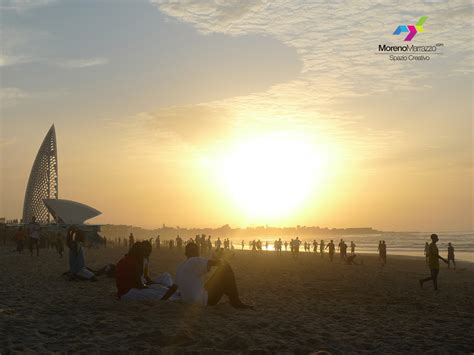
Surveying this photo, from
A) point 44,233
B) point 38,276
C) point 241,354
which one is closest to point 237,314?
point 241,354

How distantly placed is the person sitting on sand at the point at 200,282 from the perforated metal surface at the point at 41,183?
74.9 m

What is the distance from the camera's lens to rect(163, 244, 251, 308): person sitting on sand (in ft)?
23.8

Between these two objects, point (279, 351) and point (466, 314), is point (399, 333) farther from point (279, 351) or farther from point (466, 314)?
point (466, 314)

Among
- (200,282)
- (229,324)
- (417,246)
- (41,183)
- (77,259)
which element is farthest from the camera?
(41,183)

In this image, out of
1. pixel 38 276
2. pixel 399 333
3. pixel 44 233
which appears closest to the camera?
pixel 399 333

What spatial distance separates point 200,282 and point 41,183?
7607cm

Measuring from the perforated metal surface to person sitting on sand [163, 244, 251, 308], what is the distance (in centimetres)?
7487

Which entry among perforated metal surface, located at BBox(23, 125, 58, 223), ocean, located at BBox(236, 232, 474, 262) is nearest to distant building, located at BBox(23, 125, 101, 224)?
perforated metal surface, located at BBox(23, 125, 58, 223)

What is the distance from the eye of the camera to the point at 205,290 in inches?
299

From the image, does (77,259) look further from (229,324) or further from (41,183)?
(41,183)

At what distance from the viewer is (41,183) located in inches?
2992

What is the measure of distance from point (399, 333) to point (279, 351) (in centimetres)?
232

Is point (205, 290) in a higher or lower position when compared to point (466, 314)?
higher

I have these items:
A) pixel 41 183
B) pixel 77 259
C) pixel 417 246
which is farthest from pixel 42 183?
pixel 77 259
